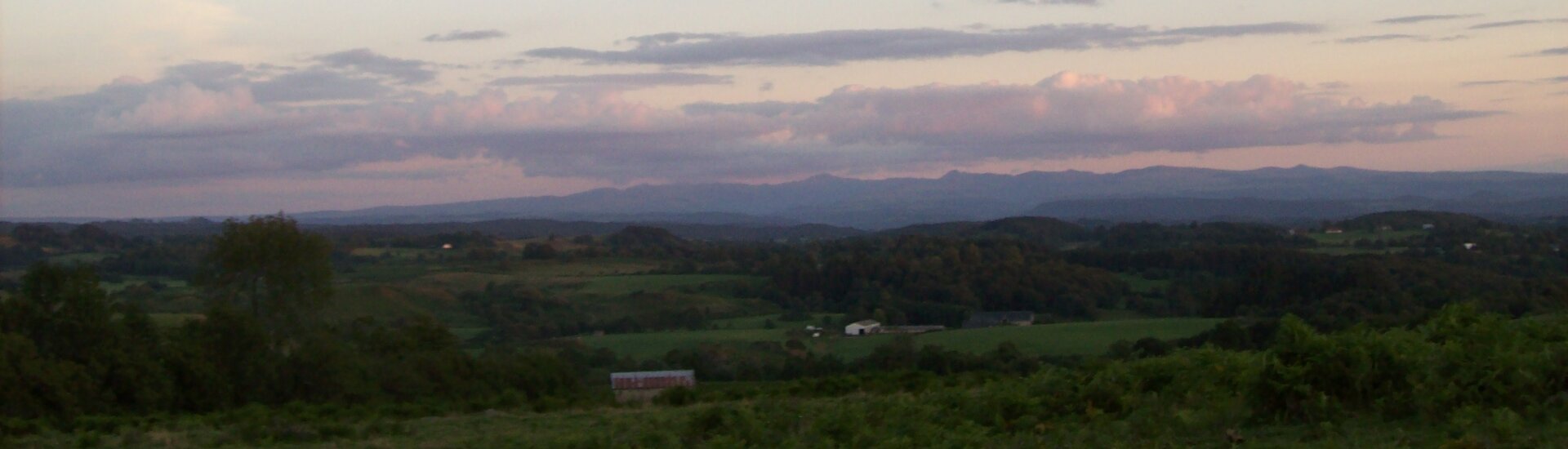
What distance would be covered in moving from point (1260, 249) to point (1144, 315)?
10066mm

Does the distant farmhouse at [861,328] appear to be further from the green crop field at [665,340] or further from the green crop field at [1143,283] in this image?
the green crop field at [1143,283]

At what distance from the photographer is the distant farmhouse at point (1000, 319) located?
4650 cm

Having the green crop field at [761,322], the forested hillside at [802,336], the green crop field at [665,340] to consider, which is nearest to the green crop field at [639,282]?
the forested hillside at [802,336]

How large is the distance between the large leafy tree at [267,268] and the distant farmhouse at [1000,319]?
78.2 ft

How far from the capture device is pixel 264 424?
14945 mm

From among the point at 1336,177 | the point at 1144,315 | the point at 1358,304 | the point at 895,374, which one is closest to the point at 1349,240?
the point at 1144,315

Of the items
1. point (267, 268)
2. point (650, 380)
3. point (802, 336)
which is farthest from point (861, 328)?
point (267, 268)

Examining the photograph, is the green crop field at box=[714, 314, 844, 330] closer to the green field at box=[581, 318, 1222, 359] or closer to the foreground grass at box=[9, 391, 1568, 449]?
the green field at box=[581, 318, 1222, 359]

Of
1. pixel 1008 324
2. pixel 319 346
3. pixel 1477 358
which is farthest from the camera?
pixel 1008 324

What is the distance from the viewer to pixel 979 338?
39.5 m

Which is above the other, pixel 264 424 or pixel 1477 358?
pixel 1477 358

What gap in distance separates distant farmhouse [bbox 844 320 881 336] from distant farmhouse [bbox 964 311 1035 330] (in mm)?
3410

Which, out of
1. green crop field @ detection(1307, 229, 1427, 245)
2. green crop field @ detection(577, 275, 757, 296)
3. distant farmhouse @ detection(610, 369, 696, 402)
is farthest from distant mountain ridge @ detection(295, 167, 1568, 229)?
distant farmhouse @ detection(610, 369, 696, 402)

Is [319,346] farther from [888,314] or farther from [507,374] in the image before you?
[888,314]
